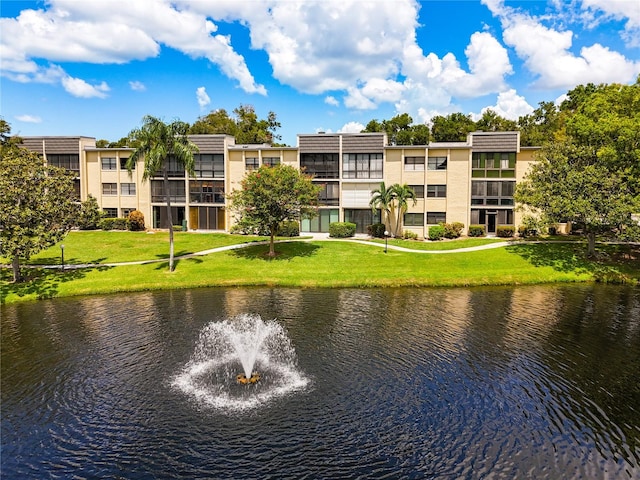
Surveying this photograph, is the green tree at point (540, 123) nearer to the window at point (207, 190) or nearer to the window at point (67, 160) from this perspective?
the window at point (207, 190)

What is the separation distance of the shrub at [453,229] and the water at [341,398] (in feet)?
83.7

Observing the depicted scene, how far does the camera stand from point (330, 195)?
196ft

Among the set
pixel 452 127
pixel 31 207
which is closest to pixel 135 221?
pixel 31 207

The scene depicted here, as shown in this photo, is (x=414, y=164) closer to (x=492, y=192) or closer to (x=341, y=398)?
(x=492, y=192)

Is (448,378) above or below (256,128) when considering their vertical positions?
below

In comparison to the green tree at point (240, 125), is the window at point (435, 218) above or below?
below

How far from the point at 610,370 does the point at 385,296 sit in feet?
Answer: 52.7

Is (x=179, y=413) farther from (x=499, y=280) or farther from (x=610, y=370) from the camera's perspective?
(x=499, y=280)

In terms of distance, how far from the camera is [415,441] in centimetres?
1538

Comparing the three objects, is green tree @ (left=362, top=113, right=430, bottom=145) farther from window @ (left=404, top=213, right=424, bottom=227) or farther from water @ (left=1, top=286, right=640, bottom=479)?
water @ (left=1, top=286, right=640, bottom=479)

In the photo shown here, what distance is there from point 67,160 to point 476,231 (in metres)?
54.9

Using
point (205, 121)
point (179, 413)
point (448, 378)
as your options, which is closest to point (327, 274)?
point (448, 378)

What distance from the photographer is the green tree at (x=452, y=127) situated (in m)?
90.1

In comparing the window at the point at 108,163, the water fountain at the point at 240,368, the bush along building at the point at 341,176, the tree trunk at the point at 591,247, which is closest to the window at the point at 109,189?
the bush along building at the point at 341,176
